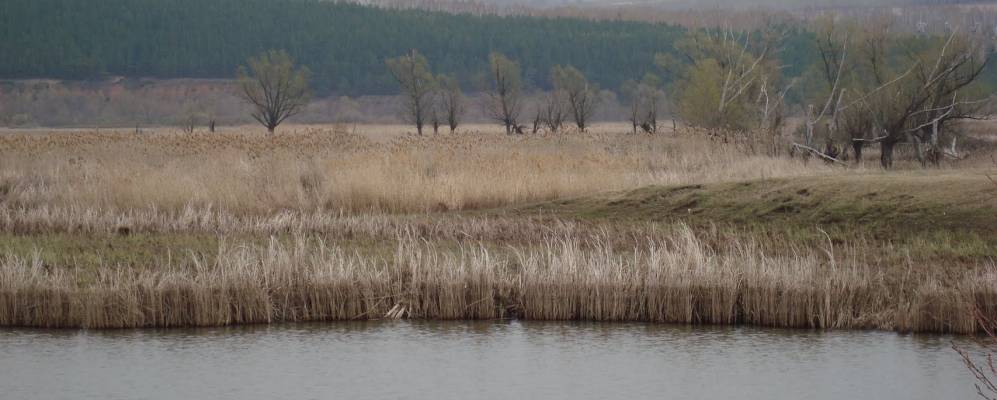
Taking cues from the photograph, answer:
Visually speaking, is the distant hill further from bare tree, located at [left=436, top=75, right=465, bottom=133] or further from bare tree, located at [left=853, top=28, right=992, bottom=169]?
bare tree, located at [left=853, top=28, right=992, bottom=169]

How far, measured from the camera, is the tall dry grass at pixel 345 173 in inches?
938

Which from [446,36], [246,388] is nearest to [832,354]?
[246,388]

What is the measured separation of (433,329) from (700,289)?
118 inches

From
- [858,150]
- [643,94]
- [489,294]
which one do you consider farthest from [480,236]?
[643,94]

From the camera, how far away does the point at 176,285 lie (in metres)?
13.6

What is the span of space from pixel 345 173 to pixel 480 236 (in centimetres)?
644

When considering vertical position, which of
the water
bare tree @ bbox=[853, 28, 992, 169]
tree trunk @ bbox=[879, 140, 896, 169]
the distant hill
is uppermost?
the distant hill

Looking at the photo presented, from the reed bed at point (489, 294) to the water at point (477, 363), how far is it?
8.0 inches

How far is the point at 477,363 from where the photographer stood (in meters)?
12.5

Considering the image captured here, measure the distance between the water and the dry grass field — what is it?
0.31 m

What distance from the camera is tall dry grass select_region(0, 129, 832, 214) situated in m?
23.8

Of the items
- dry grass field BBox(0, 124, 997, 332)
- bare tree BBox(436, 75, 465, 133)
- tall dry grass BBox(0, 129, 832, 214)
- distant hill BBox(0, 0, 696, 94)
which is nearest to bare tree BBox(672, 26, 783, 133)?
dry grass field BBox(0, 124, 997, 332)

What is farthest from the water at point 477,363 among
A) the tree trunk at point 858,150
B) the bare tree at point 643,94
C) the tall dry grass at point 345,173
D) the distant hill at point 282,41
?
the distant hill at point 282,41

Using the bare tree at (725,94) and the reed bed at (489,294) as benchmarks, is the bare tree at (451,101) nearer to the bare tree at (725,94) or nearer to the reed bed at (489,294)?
the bare tree at (725,94)
